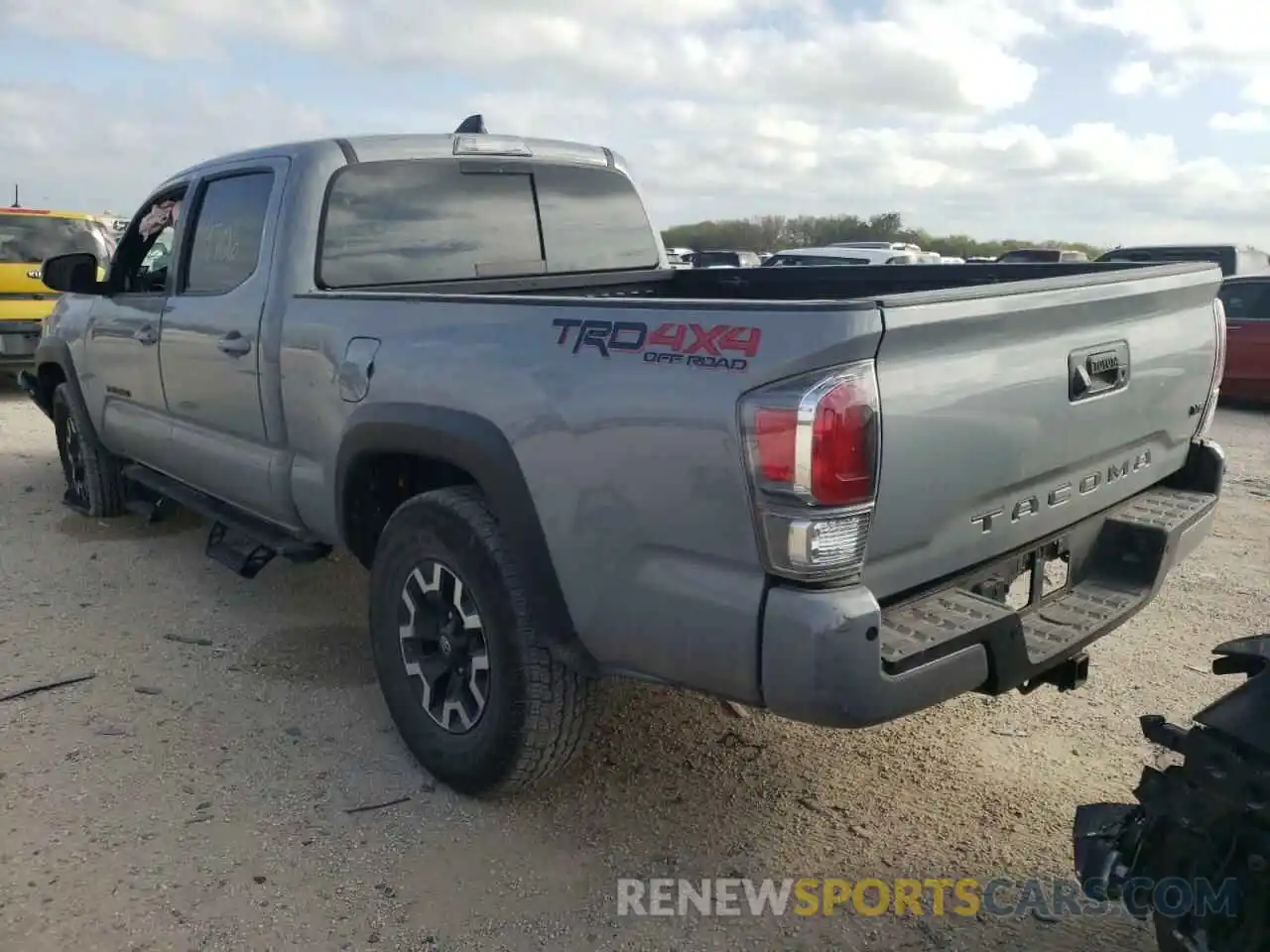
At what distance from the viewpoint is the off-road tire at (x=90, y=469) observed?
5863mm

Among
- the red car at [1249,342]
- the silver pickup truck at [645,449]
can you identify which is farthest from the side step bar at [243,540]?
the red car at [1249,342]

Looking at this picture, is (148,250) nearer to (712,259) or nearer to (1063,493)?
(1063,493)

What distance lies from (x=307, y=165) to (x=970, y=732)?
309 centimetres

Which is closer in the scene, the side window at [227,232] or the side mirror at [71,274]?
the side window at [227,232]

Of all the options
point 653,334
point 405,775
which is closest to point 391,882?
point 405,775

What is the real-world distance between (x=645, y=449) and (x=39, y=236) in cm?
1052

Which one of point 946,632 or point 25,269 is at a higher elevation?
Result: point 25,269

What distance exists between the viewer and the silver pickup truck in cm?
221

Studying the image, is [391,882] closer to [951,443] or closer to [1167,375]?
[951,443]

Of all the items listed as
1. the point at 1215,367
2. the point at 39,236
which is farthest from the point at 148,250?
the point at 39,236

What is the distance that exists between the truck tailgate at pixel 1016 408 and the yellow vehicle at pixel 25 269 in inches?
390

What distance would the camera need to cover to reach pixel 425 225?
402cm

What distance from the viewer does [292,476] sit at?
3.83m

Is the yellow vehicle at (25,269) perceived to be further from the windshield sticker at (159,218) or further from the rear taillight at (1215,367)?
the rear taillight at (1215,367)
